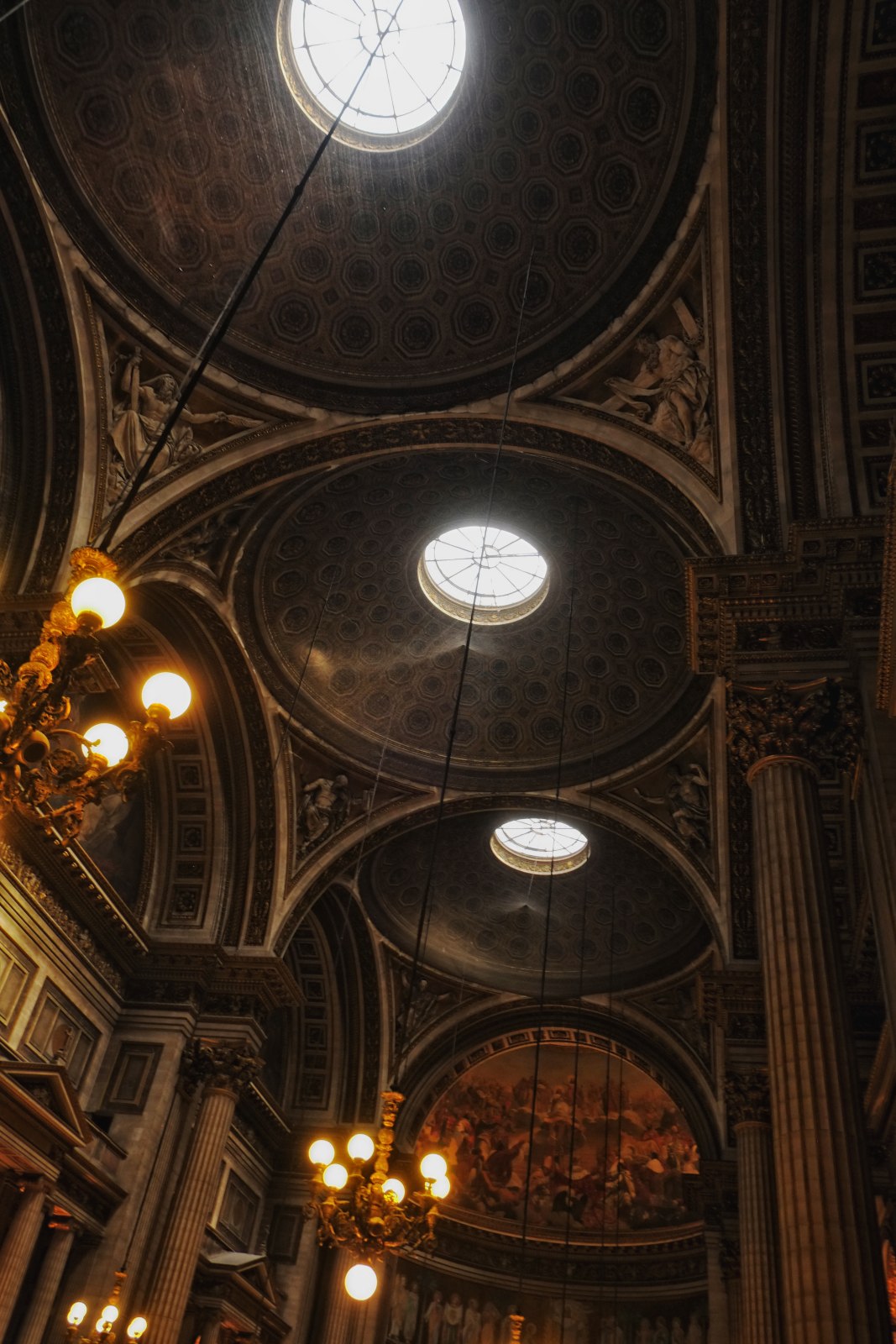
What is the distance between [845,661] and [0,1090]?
8.68m

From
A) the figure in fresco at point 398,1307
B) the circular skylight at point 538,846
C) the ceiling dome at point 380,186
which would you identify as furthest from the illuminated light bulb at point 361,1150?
the figure in fresco at point 398,1307

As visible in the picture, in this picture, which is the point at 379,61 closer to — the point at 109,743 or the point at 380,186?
the point at 380,186

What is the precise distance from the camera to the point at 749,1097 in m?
13.6

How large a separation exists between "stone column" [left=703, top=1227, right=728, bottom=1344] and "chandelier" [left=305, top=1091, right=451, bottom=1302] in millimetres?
8311

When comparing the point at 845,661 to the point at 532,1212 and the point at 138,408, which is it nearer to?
the point at 138,408

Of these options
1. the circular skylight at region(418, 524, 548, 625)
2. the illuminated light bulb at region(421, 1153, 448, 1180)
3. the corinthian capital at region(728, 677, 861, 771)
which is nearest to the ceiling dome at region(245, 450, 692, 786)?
the circular skylight at region(418, 524, 548, 625)

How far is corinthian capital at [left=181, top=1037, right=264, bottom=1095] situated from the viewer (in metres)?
14.9

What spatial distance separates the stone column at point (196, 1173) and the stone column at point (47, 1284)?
4.09 ft

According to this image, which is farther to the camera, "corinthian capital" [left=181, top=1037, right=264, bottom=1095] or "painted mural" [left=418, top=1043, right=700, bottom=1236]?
"painted mural" [left=418, top=1043, right=700, bottom=1236]

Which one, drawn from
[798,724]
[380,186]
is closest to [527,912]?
[380,186]

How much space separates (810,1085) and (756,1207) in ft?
22.0

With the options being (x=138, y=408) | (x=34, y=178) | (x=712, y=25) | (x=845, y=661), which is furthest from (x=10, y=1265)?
(x=712, y=25)

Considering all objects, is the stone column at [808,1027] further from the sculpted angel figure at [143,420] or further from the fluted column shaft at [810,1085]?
the sculpted angel figure at [143,420]

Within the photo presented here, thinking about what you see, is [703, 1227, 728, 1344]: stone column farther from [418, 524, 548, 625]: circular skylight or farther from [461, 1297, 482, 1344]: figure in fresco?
[418, 524, 548, 625]: circular skylight
